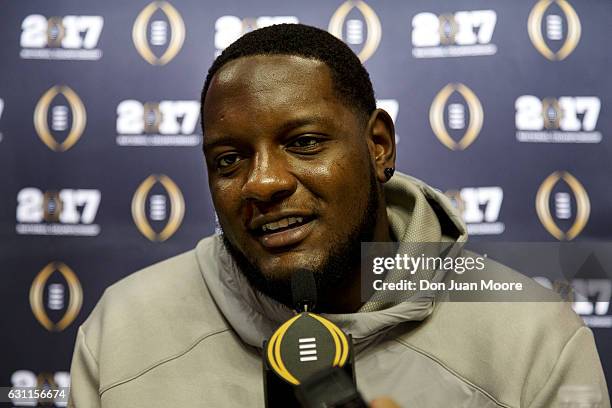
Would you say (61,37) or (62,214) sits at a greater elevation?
(61,37)

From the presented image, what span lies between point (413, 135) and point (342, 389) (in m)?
1.23

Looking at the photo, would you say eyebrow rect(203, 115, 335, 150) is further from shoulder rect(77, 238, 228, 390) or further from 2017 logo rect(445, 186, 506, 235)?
2017 logo rect(445, 186, 506, 235)

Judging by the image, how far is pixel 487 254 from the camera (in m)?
1.21

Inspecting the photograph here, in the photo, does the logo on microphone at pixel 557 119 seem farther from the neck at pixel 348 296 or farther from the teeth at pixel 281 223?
the teeth at pixel 281 223

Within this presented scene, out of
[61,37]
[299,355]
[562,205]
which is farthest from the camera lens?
[61,37]

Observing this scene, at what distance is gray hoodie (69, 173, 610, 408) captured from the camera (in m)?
0.95

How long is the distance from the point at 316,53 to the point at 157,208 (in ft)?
2.46

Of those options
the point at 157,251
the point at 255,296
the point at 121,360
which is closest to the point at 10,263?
the point at 157,251

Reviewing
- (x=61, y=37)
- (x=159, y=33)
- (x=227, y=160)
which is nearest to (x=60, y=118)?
(x=61, y=37)

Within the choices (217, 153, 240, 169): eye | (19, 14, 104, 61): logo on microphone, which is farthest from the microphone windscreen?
(19, 14, 104, 61): logo on microphone

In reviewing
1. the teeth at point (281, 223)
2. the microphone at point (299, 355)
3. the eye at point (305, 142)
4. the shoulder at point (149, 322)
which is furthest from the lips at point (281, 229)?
the microphone at point (299, 355)

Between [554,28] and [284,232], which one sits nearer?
[284,232]

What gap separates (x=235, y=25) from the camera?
167 centimetres

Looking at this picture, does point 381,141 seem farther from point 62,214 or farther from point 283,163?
point 62,214
